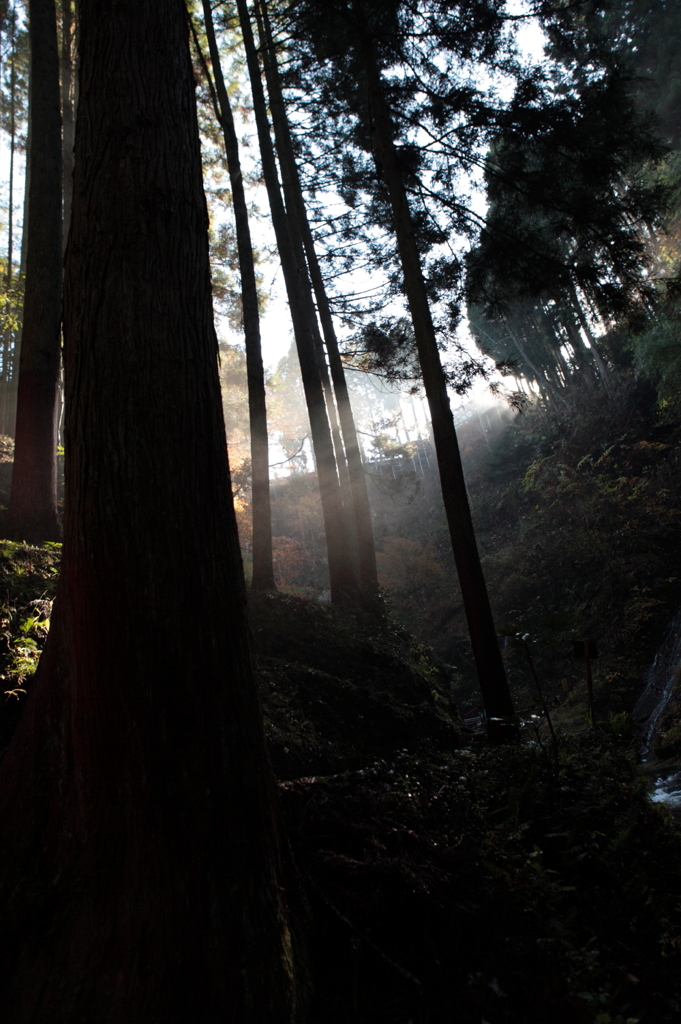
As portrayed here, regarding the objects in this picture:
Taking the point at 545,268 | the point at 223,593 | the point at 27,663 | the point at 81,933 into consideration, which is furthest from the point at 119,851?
the point at 545,268

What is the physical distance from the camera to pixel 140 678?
5.28ft

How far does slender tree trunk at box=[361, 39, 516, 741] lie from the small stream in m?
1.61

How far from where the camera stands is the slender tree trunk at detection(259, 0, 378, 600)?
33.8 ft

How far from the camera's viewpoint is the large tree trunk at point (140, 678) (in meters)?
1.44

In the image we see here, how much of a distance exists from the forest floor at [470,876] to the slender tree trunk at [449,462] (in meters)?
1.27

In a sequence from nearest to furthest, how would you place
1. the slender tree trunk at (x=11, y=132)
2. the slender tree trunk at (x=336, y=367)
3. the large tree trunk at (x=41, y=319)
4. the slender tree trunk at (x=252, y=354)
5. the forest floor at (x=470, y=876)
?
the forest floor at (x=470, y=876) → the large tree trunk at (x=41, y=319) → the slender tree trunk at (x=252, y=354) → the slender tree trunk at (x=336, y=367) → the slender tree trunk at (x=11, y=132)

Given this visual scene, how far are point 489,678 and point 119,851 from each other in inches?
193

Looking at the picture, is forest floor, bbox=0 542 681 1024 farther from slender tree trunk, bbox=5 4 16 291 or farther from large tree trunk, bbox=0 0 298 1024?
slender tree trunk, bbox=5 4 16 291

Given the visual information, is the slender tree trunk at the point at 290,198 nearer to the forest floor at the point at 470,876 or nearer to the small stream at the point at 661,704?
the small stream at the point at 661,704

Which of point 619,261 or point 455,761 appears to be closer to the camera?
point 455,761

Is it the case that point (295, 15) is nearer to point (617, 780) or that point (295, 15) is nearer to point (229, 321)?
point (229, 321)

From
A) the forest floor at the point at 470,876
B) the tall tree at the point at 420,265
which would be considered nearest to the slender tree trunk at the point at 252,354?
the tall tree at the point at 420,265

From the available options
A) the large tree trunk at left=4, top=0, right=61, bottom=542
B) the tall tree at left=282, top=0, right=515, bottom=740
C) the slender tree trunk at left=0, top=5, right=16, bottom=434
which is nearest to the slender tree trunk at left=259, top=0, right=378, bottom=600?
the tall tree at left=282, top=0, right=515, bottom=740

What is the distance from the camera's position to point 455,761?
4.15 m
